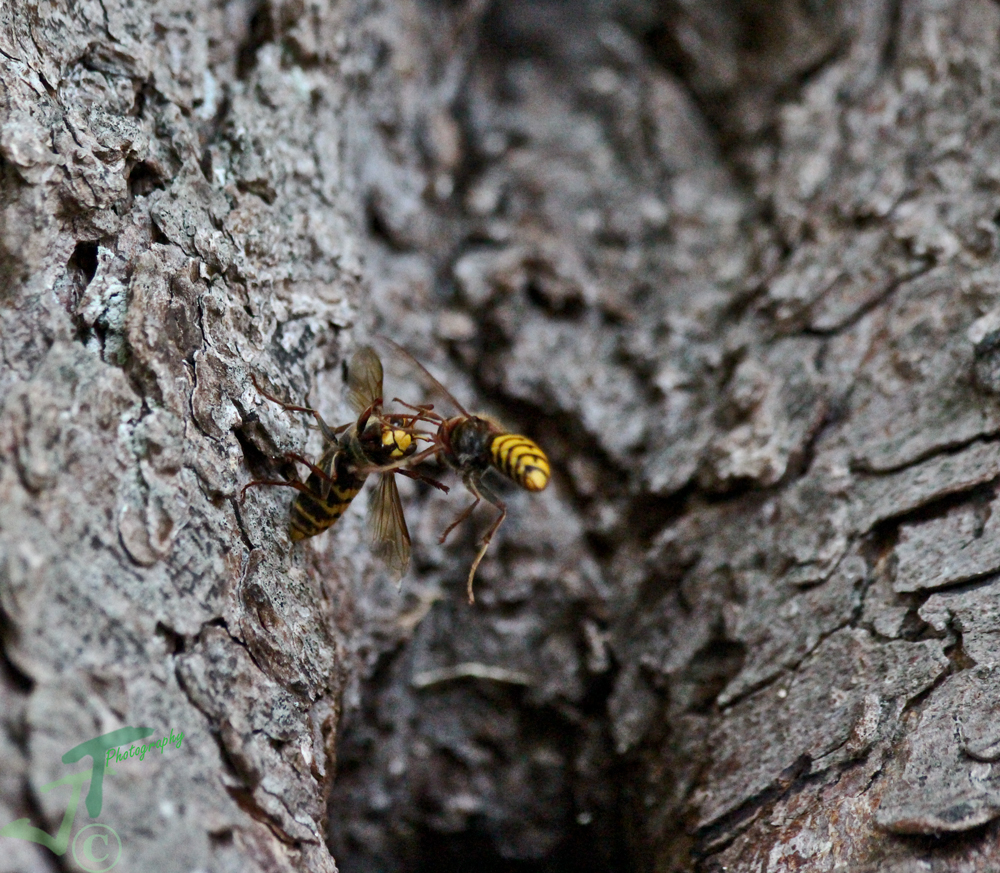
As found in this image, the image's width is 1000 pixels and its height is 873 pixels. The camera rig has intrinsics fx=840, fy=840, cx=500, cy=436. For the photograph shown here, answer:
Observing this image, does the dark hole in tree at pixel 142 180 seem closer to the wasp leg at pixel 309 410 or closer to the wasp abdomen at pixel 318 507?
the wasp leg at pixel 309 410

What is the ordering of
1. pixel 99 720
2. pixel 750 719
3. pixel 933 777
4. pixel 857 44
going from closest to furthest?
1. pixel 99 720
2. pixel 933 777
3. pixel 750 719
4. pixel 857 44

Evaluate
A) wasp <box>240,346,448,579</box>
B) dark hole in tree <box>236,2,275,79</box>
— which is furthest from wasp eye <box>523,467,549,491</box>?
dark hole in tree <box>236,2,275,79</box>

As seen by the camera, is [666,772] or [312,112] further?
[312,112]

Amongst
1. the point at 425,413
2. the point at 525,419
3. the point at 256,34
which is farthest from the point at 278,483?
the point at 256,34

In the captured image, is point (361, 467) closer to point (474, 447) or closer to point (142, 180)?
point (474, 447)

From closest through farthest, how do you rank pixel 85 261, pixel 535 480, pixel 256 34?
pixel 85 261 < pixel 535 480 < pixel 256 34

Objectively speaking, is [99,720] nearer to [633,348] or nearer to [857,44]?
[633,348]

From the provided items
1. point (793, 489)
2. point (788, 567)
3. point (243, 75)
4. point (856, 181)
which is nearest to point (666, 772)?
point (788, 567)

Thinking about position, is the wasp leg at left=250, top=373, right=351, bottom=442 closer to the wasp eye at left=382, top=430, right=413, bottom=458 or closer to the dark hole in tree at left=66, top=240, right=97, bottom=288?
the wasp eye at left=382, top=430, right=413, bottom=458
